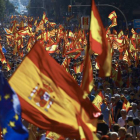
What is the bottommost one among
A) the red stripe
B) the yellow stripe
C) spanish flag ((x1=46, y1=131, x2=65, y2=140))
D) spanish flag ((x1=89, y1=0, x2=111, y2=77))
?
spanish flag ((x1=46, y1=131, x2=65, y2=140))

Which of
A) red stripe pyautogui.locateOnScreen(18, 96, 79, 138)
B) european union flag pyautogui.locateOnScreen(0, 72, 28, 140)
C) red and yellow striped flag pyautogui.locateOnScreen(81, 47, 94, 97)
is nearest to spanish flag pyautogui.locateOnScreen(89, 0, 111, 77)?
red and yellow striped flag pyautogui.locateOnScreen(81, 47, 94, 97)

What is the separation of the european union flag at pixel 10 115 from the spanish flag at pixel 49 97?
39 centimetres

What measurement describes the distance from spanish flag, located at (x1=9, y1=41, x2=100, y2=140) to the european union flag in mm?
389

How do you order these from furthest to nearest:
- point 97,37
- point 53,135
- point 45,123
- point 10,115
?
point 97,37 < point 53,135 < point 45,123 < point 10,115

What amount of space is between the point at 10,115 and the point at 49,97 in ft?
2.78

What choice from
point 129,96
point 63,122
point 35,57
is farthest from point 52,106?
point 129,96

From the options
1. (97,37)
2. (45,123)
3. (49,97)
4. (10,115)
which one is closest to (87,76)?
(97,37)

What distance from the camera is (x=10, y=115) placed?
21.0 ft

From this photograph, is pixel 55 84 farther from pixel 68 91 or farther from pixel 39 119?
pixel 39 119

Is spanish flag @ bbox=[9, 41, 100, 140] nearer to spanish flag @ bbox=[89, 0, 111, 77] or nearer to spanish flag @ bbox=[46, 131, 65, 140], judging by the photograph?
spanish flag @ bbox=[46, 131, 65, 140]

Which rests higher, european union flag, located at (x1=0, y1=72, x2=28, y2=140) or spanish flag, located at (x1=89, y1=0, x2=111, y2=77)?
spanish flag, located at (x1=89, y1=0, x2=111, y2=77)

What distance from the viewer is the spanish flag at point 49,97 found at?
6820 millimetres

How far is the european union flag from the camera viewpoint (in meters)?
6.29

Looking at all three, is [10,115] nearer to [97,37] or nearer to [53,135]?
[53,135]
